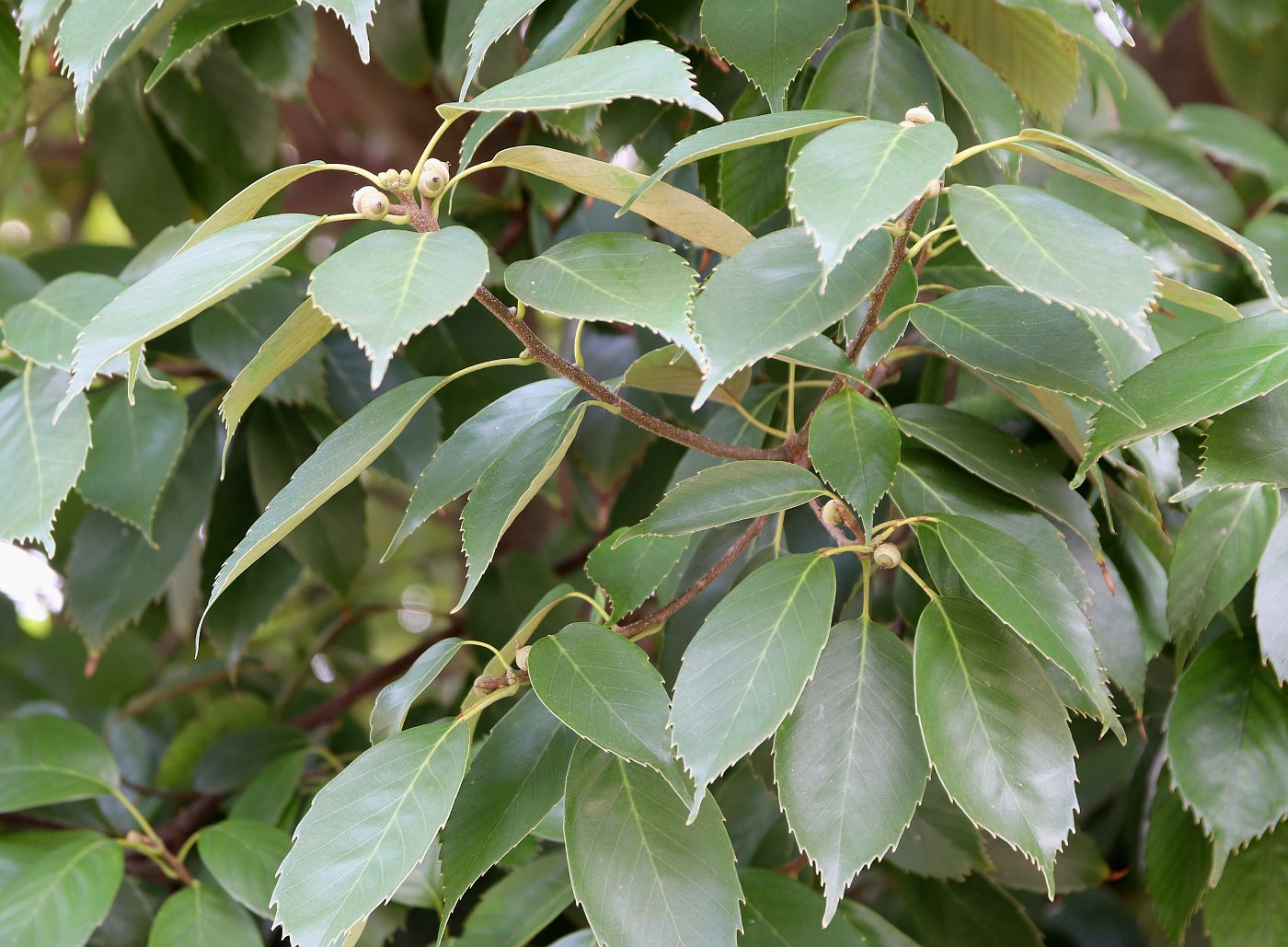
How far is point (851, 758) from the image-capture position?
428 mm

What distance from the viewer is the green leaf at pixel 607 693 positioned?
42 cm

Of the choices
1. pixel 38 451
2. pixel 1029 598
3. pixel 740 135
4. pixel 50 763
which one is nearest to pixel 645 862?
pixel 1029 598

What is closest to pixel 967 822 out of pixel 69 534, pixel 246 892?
pixel 246 892

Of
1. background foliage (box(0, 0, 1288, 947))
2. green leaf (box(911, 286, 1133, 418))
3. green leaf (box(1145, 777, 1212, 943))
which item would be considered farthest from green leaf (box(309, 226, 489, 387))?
green leaf (box(1145, 777, 1212, 943))

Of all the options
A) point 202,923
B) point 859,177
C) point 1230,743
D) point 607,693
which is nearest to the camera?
point 859,177

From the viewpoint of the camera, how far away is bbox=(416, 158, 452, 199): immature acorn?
41 centimetres

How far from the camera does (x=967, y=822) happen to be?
0.65 m

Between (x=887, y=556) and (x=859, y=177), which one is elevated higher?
(x=859, y=177)

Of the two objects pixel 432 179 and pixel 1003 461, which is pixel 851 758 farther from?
pixel 432 179

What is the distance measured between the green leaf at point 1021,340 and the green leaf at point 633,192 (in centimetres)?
10

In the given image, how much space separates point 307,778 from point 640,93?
71cm

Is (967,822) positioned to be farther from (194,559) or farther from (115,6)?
(194,559)

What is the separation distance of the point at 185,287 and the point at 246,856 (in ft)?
→ 1.43

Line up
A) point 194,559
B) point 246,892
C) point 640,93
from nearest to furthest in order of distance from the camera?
point 640,93
point 246,892
point 194,559
